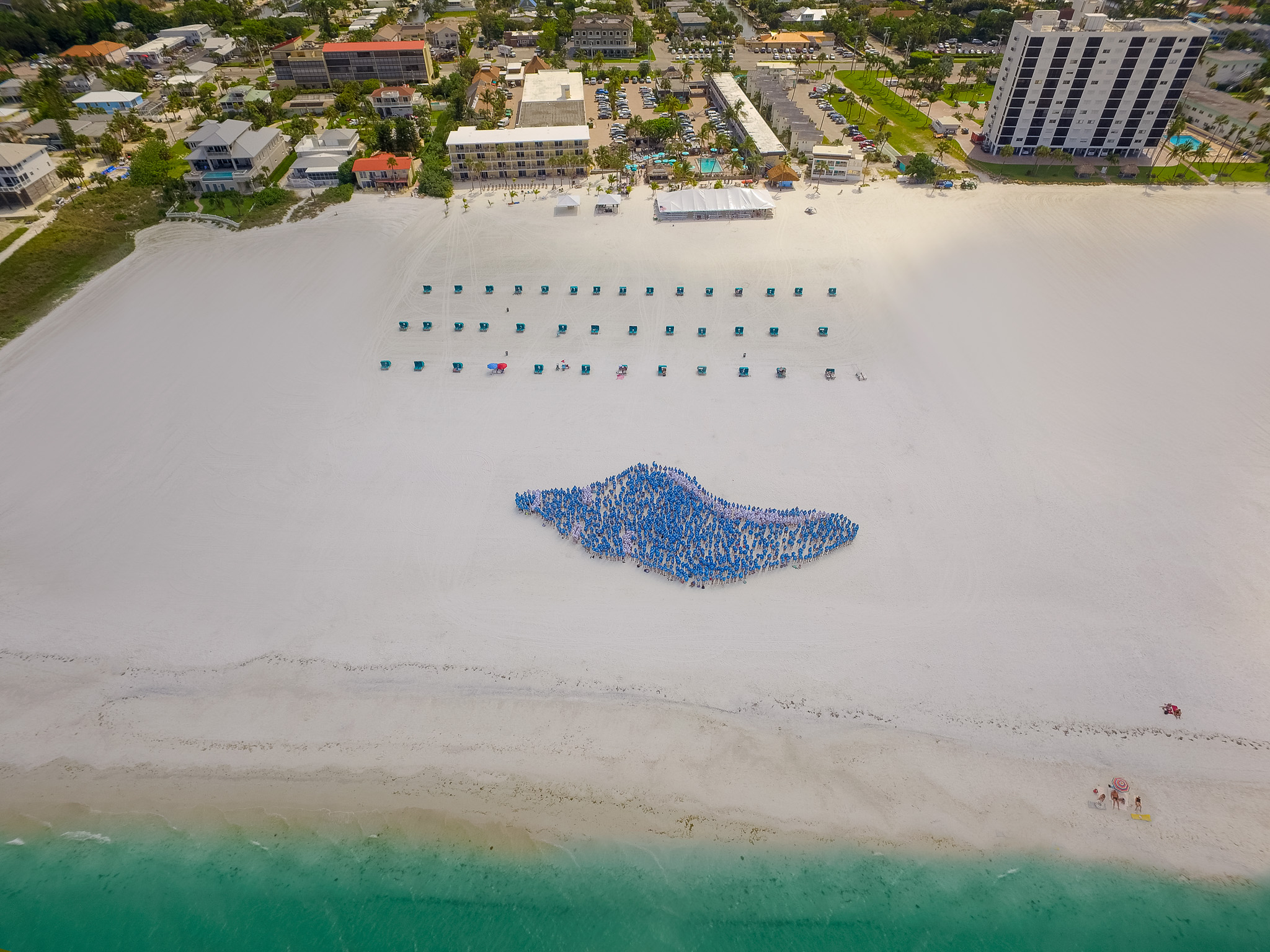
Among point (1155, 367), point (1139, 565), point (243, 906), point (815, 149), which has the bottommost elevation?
point (243, 906)

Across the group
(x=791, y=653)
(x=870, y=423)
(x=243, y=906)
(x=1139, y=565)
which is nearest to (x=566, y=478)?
(x=791, y=653)

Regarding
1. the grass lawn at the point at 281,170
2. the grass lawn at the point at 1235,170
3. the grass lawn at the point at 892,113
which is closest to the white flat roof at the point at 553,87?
the grass lawn at the point at 281,170

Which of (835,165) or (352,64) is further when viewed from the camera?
(352,64)

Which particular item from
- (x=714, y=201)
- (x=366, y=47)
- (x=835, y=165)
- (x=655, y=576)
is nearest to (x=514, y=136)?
(x=714, y=201)

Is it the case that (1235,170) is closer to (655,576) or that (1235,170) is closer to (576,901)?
(655,576)

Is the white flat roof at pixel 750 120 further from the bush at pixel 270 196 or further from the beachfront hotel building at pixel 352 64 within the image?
the bush at pixel 270 196

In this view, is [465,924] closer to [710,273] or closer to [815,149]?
[710,273]
